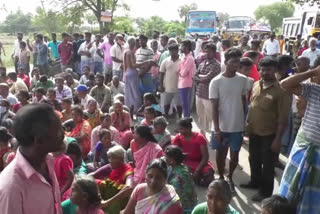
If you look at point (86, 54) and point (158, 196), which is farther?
point (86, 54)

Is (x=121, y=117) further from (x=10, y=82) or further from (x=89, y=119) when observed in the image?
(x=10, y=82)

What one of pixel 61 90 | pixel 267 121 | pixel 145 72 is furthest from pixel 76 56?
pixel 267 121

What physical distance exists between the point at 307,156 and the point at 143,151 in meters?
1.78

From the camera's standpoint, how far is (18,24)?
6981 cm

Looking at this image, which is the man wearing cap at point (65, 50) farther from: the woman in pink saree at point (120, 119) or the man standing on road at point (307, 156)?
the man standing on road at point (307, 156)

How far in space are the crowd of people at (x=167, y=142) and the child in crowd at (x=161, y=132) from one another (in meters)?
0.01

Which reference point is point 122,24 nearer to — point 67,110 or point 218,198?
point 67,110

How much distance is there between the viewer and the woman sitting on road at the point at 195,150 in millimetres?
4461

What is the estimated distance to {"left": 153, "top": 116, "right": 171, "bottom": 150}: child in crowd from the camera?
15.1 ft

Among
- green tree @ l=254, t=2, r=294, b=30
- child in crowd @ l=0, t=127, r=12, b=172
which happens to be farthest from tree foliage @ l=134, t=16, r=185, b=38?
green tree @ l=254, t=2, r=294, b=30

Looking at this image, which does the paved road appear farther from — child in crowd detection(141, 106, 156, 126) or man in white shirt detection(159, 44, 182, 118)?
man in white shirt detection(159, 44, 182, 118)

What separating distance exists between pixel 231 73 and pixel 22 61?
353 inches

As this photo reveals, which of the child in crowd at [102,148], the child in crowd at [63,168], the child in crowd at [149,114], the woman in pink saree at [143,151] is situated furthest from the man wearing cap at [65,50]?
the child in crowd at [63,168]

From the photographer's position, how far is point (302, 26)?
18953 mm
